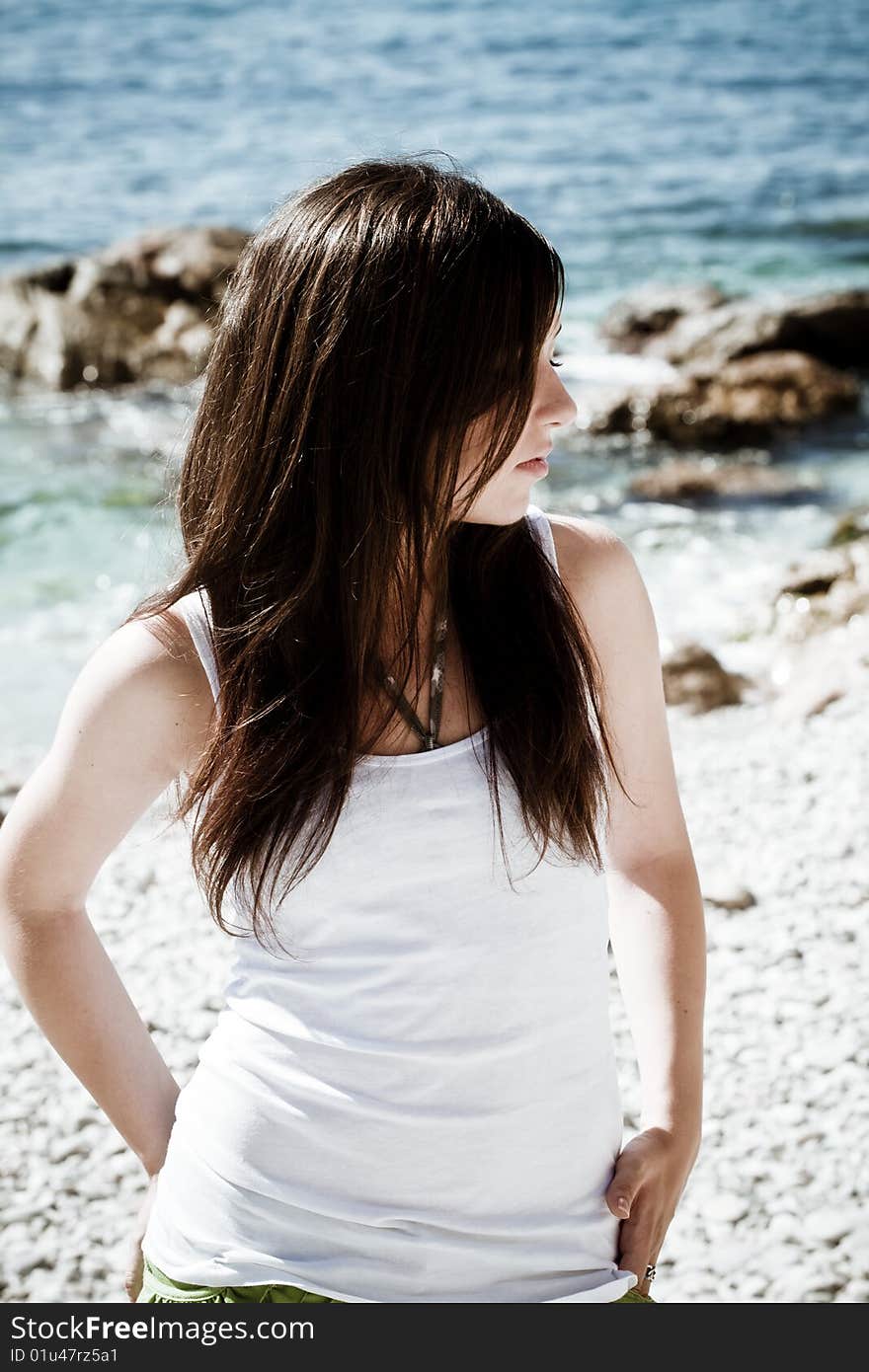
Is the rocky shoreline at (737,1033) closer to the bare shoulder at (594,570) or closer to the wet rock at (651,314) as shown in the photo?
the bare shoulder at (594,570)

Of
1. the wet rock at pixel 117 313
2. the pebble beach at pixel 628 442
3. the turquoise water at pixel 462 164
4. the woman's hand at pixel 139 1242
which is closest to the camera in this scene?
the woman's hand at pixel 139 1242

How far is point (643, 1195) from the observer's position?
5.57 ft

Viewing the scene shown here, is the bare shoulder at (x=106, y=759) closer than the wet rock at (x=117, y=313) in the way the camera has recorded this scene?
Yes

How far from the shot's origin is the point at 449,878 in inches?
63.2

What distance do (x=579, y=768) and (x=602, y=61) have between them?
3284 centimetres

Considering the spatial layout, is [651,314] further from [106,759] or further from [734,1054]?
[106,759]

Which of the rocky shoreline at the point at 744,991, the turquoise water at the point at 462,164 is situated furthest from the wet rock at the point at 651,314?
the rocky shoreline at the point at 744,991

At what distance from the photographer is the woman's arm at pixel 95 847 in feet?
5.33

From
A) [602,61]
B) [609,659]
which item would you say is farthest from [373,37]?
[609,659]

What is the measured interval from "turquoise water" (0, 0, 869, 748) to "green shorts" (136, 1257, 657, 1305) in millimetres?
1185

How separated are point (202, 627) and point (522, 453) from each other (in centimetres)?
43

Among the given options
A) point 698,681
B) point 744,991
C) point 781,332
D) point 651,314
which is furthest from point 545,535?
point 651,314

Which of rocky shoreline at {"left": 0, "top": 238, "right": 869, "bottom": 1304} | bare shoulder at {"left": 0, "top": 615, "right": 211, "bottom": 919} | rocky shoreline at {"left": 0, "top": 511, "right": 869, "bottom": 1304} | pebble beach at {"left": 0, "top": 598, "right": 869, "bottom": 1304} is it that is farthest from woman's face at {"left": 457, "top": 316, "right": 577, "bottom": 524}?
pebble beach at {"left": 0, "top": 598, "right": 869, "bottom": 1304}
